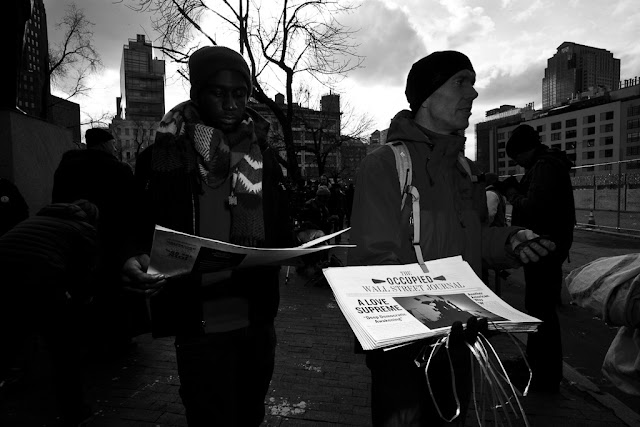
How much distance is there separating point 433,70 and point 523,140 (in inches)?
79.3

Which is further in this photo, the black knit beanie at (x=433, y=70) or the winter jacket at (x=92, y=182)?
the winter jacket at (x=92, y=182)

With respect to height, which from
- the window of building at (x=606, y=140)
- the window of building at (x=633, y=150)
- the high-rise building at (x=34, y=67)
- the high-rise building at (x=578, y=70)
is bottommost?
the high-rise building at (x=34, y=67)

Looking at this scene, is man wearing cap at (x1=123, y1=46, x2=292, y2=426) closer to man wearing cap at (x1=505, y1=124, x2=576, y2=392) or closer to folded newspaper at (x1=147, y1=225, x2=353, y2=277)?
folded newspaper at (x1=147, y1=225, x2=353, y2=277)

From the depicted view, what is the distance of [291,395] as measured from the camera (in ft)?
11.0

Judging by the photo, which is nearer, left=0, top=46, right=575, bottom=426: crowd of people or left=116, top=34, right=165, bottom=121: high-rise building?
left=0, top=46, right=575, bottom=426: crowd of people

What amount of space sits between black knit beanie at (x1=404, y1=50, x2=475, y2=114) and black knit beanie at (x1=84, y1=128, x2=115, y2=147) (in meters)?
3.30

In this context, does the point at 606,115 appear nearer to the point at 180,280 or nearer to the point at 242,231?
the point at 242,231

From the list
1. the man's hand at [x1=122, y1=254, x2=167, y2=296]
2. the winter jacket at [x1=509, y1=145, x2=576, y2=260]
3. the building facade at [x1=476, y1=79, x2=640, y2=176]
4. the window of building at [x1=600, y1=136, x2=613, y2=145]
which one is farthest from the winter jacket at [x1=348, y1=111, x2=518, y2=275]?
the window of building at [x1=600, y1=136, x2=613, y2=145]

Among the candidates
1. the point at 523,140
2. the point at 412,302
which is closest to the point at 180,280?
the point at 412,302

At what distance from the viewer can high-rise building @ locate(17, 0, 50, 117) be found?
5099 millimetres

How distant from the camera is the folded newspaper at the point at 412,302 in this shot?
1.14m

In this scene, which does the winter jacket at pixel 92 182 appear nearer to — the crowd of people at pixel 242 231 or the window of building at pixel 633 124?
the crowd of people at pixel 242 231

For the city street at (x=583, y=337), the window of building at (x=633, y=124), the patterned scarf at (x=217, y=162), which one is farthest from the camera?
the window of building at (x=633, y=124)

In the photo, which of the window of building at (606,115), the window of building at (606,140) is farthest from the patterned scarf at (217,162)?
the window of building at (606,115)
